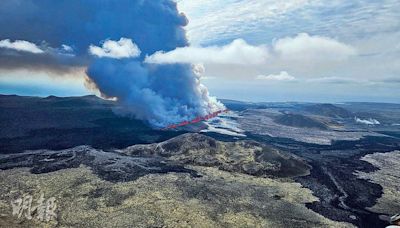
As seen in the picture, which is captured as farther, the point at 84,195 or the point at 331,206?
the point at 331,206

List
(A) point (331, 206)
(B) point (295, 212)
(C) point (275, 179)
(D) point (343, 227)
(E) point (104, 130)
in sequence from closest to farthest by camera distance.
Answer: (D) point (343, 227)
(B) point (295, 212)
(A) point (331, 206)
(C) point (275, 179)
(E) point (104, 130)

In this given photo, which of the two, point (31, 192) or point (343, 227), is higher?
point (31, 192)

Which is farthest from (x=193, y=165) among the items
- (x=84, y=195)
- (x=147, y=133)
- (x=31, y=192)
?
(x=147, y=133)

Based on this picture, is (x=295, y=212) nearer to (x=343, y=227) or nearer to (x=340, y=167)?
(x=343, y=227)

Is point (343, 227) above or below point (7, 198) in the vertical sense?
below

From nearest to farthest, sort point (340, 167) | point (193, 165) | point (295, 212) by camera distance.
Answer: point (295, 212)
point (193, 165)
point (340, 167)

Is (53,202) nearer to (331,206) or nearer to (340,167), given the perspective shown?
(331,206)

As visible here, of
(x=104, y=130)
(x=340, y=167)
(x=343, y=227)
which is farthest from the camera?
(x=104, y=130)

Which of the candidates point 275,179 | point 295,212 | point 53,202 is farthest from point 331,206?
point 53,202

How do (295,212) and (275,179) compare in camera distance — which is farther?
(275,179)
